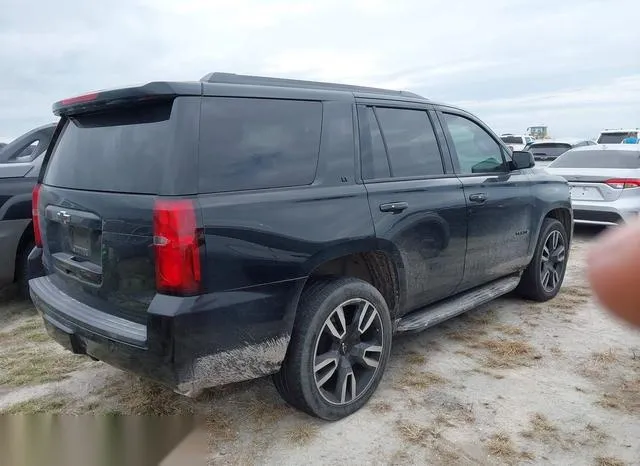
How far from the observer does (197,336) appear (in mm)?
2500

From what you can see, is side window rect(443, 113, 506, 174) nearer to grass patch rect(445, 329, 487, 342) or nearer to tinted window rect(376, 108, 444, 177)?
tinted window rect(376, 108, 444, 177)

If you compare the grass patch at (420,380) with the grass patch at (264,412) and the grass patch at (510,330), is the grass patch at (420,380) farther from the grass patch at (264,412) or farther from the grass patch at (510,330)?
the grass patch at (510,330)

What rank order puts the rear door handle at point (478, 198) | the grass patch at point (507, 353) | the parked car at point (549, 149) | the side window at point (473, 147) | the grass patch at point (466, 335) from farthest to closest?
1. the parked car at point (549, 149)
2. the grass patch at point (466, 335)
3. the side window at point (473, 147)
4. the rear door handle at point (478, 198)
5. the grass patch at point (507, 353)

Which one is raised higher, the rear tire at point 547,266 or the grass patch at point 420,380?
the rear tire at point 547,266

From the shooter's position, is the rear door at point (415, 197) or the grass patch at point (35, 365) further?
the grass patch at point (35, 365)

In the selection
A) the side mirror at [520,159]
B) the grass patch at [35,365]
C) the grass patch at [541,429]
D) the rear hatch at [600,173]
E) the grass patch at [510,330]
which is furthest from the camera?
the rear hatch at [600,173]

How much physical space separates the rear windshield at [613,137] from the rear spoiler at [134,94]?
68.7ft

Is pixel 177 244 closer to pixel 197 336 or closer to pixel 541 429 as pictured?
pixel 197 336

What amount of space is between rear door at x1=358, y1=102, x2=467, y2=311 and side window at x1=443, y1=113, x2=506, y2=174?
28cm

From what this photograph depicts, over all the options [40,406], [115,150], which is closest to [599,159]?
[115,150]

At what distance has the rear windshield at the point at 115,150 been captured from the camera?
2.60 metres

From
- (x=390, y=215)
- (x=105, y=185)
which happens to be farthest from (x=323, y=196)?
(x=105, y=185)

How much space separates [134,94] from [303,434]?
201cm

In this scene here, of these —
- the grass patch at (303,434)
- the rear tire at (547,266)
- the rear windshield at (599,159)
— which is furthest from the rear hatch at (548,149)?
the grass patch at (303,434)
